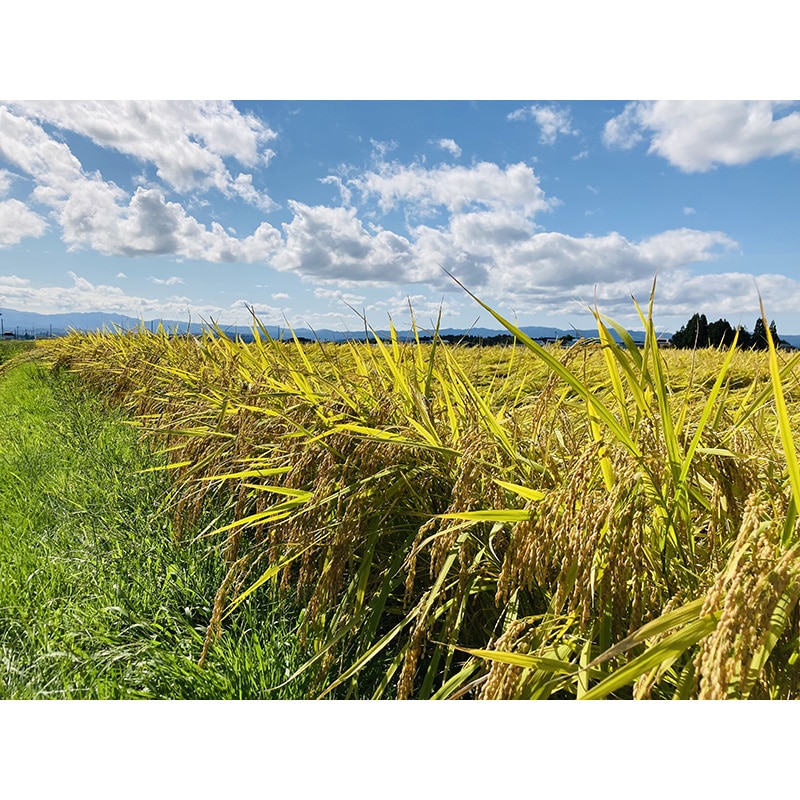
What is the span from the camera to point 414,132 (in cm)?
224

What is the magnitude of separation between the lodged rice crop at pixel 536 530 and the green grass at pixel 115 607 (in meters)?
0.10

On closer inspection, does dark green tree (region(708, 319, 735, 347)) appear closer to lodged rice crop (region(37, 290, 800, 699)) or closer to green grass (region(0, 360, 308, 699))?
lodged rice crop (region(37, 290, 800, 699))

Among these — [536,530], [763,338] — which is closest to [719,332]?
[763,338]

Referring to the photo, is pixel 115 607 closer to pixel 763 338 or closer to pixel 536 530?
pixel 536 530

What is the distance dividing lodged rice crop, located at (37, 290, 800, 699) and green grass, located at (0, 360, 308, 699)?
0.33ft

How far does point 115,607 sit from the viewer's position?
1.63 meters

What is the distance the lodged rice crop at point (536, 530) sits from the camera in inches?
29.7

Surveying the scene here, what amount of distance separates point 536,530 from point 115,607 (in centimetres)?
122

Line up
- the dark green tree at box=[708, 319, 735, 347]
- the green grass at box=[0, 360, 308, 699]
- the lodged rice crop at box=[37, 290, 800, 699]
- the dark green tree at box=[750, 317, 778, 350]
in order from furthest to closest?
the dark green tree at box=[708, 319, 735, 347]
the green grass at box=[0, 360, 308, 699]
the dark green tree at box=[750, 317, 778, 350]
the lodged rice crop at box=[37, 290, 800, 699]

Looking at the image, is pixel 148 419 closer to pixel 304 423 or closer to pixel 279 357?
pixel 279 357

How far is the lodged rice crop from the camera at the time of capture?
2.47 feet

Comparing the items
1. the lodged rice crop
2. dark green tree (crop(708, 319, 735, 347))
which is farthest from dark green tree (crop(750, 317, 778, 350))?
dark green tree (crop(708, 319, 735, 347))

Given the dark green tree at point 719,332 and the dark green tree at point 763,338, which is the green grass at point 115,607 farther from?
the dark green tree at point 719,332
